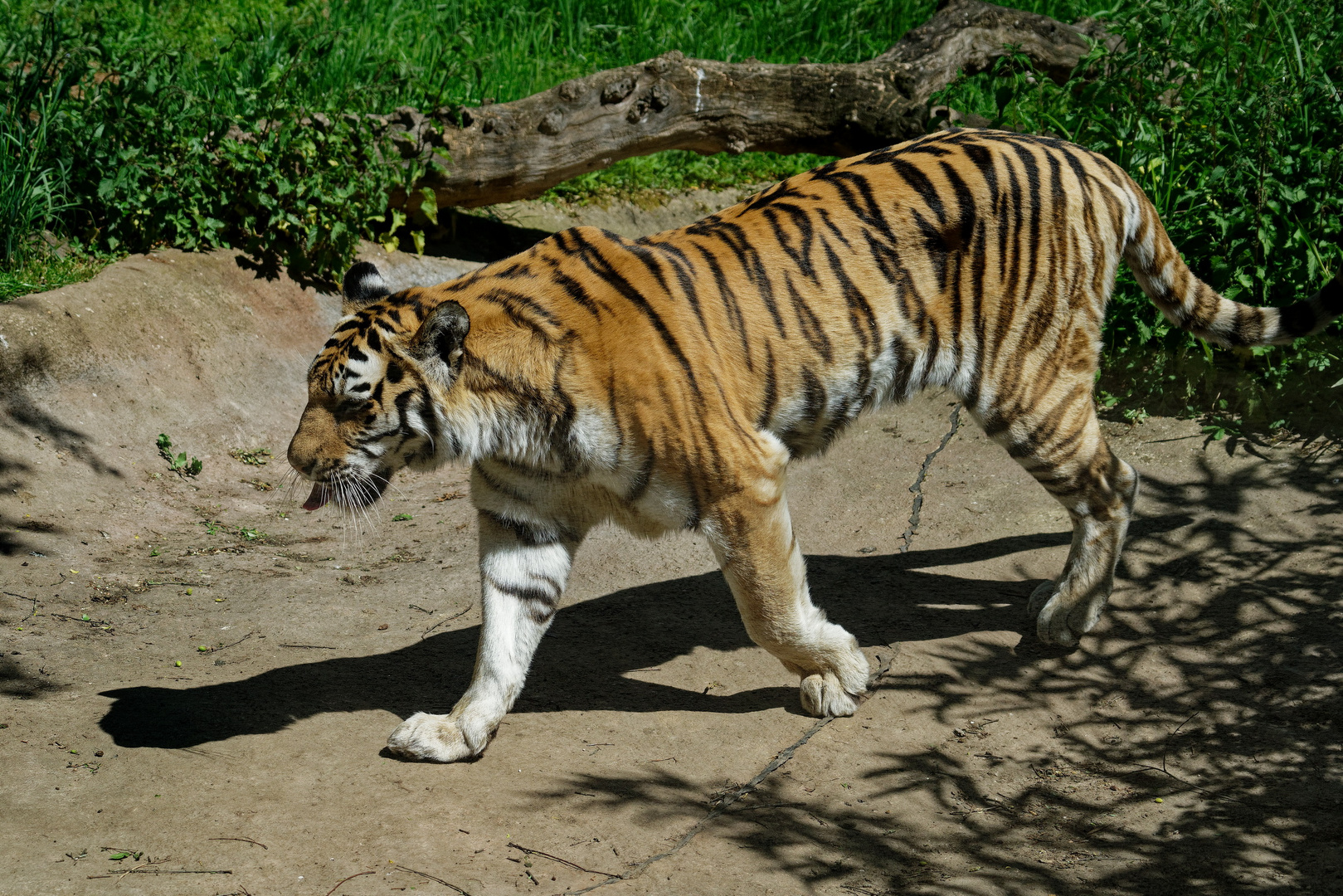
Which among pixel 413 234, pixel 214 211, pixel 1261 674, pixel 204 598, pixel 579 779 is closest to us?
pixel 579 779

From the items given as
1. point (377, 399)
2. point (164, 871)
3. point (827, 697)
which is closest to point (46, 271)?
point (377, 399)

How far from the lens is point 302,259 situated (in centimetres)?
566

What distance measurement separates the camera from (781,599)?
3.01m

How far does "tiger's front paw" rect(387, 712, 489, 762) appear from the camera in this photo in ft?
9.76

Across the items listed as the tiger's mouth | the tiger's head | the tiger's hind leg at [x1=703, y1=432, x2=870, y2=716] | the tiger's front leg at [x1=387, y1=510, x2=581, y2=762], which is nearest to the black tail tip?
the tiger's head

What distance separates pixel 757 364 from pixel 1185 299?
1.43m

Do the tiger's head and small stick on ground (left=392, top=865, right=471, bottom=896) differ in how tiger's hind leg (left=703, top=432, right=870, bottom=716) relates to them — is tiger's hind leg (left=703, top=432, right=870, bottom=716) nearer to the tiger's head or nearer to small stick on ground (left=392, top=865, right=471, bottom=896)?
the tiger's head

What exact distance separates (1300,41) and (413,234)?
441 centimetres

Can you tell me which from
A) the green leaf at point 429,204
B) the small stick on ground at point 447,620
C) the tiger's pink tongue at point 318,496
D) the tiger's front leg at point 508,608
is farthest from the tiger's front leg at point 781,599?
the green leaf at point 429,204

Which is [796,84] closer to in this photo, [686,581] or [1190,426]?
[1190,426]

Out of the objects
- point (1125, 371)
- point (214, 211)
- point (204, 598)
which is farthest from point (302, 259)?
point (1125, 371)

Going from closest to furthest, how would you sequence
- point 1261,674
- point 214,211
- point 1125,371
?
point 1261,674
point 1125,371
point 214,211

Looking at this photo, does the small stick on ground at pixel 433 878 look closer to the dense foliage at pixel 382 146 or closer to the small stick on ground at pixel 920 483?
the small stick on ground at pixel 920 483

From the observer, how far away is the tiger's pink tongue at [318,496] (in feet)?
9.87
